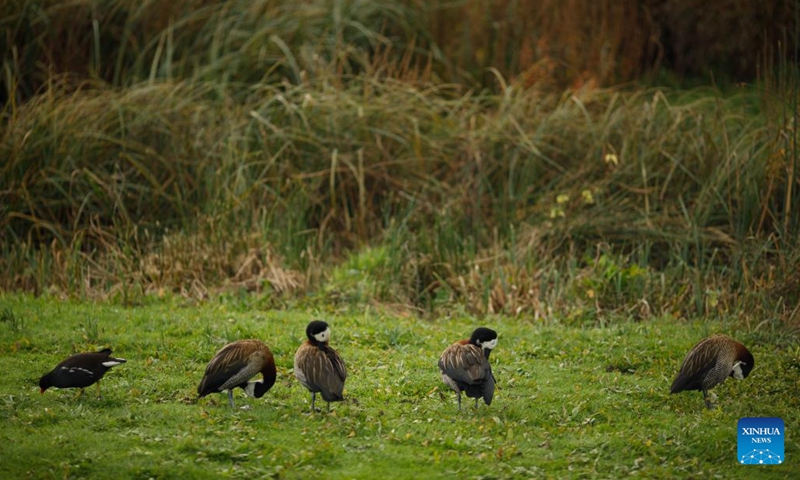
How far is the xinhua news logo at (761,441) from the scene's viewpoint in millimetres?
6562

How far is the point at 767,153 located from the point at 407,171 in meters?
4.50

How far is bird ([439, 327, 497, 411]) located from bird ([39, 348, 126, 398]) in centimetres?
245

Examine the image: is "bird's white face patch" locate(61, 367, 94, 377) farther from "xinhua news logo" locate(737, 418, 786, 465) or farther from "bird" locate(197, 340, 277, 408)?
"xinhua news logo" locate(737, 418, 786, 465)

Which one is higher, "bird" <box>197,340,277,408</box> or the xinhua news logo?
"bird" <box>197,340,277,408</box>

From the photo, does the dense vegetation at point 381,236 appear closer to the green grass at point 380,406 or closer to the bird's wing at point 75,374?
the green grass at point 380,406

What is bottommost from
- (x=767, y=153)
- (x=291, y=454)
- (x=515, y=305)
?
(x=515, y=305)

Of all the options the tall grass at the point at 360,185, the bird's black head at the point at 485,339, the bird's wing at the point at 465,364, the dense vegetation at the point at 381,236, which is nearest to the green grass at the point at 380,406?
the dense vegetation at the point at 381,236

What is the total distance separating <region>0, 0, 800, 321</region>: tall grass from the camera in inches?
436

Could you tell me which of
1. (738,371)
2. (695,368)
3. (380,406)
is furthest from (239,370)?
(738,371)

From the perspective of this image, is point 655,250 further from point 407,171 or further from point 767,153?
point 407,171

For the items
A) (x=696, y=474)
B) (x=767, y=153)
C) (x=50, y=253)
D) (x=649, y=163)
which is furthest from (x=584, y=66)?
(x=696, y=474)

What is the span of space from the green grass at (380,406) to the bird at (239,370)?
0.56 feet

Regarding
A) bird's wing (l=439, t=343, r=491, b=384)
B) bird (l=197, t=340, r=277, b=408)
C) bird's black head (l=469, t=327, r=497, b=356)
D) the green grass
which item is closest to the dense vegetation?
the green grass

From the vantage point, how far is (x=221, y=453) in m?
6.37
